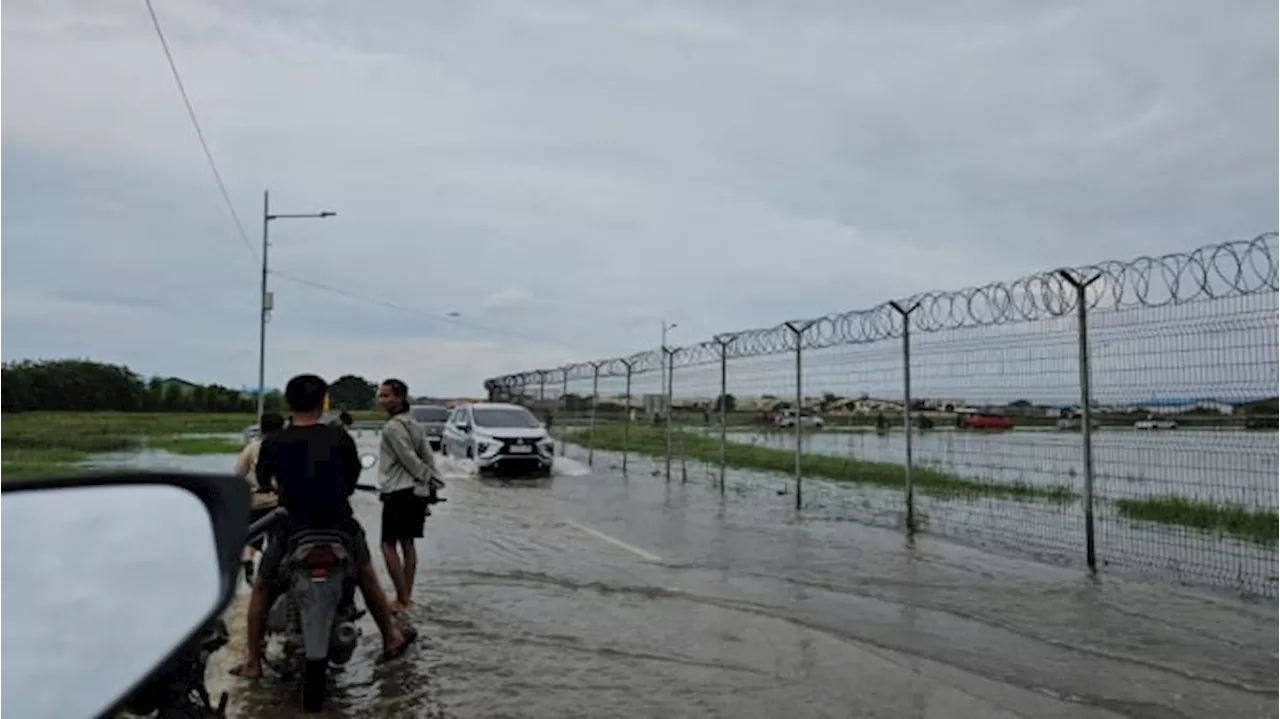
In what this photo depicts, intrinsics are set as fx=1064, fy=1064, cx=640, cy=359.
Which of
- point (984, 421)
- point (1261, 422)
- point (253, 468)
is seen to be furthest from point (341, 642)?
point (984, 421)

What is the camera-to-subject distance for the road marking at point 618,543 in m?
10.9

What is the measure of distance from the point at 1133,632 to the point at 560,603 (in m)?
4.22

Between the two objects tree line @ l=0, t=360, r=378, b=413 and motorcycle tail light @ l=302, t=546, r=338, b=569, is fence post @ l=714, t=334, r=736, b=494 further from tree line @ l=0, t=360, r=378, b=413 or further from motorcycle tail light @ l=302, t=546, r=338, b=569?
motorcycle tail light @ l=302, t=546, r=338, b=569

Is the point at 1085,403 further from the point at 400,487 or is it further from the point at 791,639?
the point at 400,487

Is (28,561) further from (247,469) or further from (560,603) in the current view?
(560,603)

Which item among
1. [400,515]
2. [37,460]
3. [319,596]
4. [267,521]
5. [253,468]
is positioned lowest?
[319,596]

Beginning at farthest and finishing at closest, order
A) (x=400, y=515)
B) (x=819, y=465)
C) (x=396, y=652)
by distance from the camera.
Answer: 1. (x=819, y=465)
2. (x=400, y=515)
3. (x=396, y=652)

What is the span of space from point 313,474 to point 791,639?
3.41m

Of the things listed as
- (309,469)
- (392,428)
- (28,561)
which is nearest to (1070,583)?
(392,428)

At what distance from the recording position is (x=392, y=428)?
26.5ft

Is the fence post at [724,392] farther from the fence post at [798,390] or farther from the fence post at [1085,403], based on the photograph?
the fence post at [1085,403]

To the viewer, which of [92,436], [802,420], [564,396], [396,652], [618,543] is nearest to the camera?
[396,652]

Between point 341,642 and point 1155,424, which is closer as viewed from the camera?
point 341,642

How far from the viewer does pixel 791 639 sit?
719cm
